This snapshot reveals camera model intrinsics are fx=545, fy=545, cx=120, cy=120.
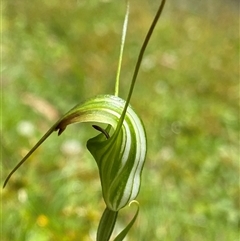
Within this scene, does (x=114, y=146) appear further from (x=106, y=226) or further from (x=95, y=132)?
(x=95, y=132)

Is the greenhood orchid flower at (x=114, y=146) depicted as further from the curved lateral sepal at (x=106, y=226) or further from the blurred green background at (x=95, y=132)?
the blurred green background at (x=95, y=132)

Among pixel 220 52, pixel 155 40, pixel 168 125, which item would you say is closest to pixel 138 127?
pixel 168 125

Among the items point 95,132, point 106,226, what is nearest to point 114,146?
point 106,226

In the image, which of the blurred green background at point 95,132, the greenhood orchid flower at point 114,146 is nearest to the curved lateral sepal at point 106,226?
the greenhood orchid flower at point 114,146

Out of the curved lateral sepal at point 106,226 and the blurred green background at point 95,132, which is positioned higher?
the curved lateral sepal at point 106,226

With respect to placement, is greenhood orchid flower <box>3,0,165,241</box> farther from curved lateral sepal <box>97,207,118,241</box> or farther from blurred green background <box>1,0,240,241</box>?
blurred green background <box>1,0,240,241</box>

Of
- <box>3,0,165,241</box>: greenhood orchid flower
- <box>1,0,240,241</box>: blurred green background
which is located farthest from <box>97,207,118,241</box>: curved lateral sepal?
<box>1,0,240,241</box>: blurred green background

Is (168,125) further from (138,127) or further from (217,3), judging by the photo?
(217,3)
